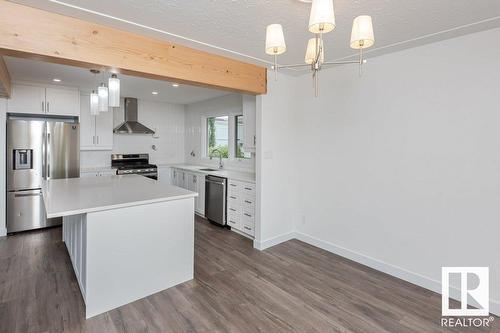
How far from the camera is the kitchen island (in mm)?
2213

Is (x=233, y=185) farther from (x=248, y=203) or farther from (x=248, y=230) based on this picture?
(x=248, y=230)

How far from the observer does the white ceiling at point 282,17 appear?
73.3 inches

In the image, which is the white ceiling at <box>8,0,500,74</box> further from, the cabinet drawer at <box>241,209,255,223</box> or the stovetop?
the stovetop

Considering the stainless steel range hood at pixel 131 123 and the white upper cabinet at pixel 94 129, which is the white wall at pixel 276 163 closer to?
the stainless steel range hood at pixel 131 123

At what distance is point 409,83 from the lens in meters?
2.71

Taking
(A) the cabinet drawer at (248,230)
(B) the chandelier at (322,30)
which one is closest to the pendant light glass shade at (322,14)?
(B) the chandelier at (322,30)

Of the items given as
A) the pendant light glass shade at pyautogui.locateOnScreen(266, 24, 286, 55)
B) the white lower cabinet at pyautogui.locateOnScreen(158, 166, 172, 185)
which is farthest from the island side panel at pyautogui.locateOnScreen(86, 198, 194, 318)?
the white lower cabinet at pyautogui.locateOnScreen(158, 166, 172, 185)

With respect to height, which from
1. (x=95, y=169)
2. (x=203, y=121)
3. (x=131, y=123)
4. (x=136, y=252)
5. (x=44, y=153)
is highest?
(x=203, y=121)

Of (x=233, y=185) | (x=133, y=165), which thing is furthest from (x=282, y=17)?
(x=133, y=165)

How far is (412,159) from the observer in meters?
2.73

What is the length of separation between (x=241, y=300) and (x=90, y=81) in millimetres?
3930

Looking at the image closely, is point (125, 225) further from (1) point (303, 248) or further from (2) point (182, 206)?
(1) point (303, 248)

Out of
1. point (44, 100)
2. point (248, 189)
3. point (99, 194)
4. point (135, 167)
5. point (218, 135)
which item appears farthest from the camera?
point (218, 135)

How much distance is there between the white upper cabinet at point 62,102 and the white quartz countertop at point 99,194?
69.1 inches
